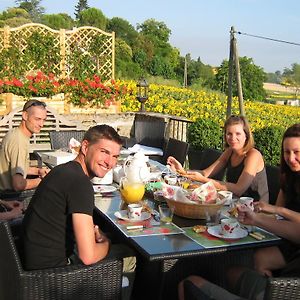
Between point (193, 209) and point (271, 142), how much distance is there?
3.68 m

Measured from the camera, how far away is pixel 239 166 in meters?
3.35

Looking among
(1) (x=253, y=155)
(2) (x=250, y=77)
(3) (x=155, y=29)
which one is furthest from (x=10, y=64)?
(3) (x=155, y=29)

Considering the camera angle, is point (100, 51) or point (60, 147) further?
point (100, 51)

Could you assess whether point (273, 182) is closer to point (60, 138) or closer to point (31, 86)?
point (60, 138)

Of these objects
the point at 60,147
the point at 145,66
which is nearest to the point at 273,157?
the point at 60,147

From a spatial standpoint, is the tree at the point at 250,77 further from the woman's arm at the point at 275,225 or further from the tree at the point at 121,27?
the woman's arm at the point at 275,225

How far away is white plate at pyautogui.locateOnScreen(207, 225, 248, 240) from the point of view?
80.0 inches

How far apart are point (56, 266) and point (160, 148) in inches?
150

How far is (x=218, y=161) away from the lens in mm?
3674

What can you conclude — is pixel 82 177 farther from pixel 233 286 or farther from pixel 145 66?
pixel 145 66

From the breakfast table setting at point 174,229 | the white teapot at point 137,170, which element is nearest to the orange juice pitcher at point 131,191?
the breakfast table setting at point 174,229

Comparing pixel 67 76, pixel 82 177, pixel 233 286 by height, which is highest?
pixel 67 76

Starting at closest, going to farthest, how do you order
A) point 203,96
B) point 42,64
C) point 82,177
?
1. point 82,177
2. point 42,64
3. point 203,96

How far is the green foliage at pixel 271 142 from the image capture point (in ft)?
18.6
